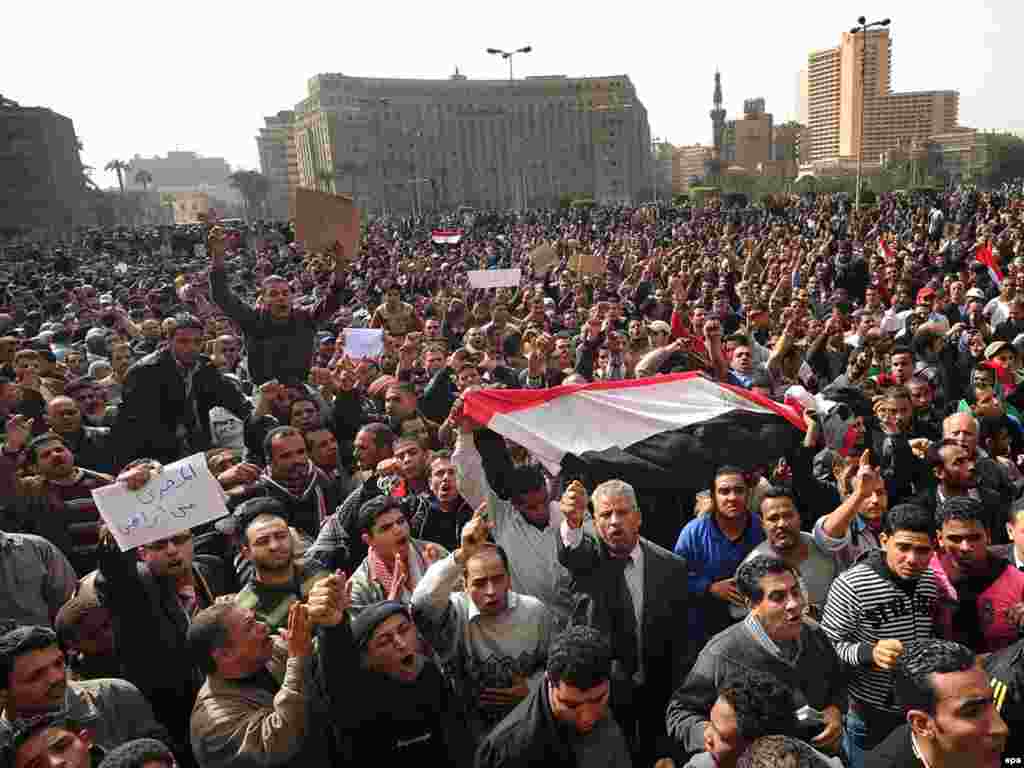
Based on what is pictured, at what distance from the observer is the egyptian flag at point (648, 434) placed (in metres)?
4.40

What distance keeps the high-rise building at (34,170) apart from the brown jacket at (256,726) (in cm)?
5413

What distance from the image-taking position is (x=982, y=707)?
219cm

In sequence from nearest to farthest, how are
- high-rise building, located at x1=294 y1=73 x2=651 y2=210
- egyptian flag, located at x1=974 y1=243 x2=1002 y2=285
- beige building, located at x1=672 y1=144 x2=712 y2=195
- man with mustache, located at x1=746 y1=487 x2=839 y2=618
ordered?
man with mustache, located at x1=746 y1=487 x2=839 y2=618 → egyptian flag, located at x1=974 y1=243 x2=1002 y2=285 → high-rise building, located at x1=294 y1=73 x2=651 y2=210 → beige building, located at x1=672 y1=144 x2=712 y2=195

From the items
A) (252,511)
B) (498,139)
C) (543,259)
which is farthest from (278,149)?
(252,511)

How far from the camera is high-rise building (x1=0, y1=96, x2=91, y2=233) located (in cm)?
4778

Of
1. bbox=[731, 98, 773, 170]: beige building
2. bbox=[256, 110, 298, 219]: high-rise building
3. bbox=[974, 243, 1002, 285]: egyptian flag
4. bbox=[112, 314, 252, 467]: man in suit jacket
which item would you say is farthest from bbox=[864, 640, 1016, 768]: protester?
bbox=[731, 98, 773, 170]: beige building

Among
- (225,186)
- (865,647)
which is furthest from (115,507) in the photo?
(225,186)

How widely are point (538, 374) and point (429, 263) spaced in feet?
39.7

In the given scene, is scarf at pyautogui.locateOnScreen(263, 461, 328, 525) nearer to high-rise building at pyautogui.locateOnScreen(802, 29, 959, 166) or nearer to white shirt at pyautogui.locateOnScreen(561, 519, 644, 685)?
white shirt at pyautogui.locateOnScreen(561, 519, 644, 685)

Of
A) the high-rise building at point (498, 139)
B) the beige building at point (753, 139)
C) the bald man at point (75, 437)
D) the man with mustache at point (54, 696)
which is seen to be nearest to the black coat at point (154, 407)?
the bald man at point (75, 437)

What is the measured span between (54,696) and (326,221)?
675 cm

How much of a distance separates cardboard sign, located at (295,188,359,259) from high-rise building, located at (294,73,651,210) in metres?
99.1

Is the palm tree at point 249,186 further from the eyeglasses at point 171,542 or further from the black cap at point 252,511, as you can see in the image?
the eyeglasses at point 171,542

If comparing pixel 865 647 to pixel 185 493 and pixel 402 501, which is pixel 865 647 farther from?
pixel 185 493
